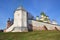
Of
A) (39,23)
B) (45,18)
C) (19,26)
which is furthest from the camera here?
(45,18)

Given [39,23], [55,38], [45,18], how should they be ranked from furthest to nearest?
[45,18]
[39,23]
[55,38]

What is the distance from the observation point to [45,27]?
1559 inches

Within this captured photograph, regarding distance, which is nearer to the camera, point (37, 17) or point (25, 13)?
point (25, 13)

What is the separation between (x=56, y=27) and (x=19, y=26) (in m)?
12.1

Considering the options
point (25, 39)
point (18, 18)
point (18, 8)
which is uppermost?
point (18, 8)

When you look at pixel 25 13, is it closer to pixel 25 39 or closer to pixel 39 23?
pixel 39 23

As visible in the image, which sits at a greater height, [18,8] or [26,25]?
[18,8]

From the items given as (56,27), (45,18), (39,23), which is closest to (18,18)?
(39,23)

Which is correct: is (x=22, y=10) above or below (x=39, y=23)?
above

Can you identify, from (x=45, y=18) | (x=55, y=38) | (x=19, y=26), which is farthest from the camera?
(x=45, y=18)

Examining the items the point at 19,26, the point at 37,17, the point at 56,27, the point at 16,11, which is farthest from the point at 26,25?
the point at 37,17

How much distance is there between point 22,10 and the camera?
35812 mm

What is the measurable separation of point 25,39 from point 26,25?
15.1 m

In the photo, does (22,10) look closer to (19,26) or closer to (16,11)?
(16,11)
